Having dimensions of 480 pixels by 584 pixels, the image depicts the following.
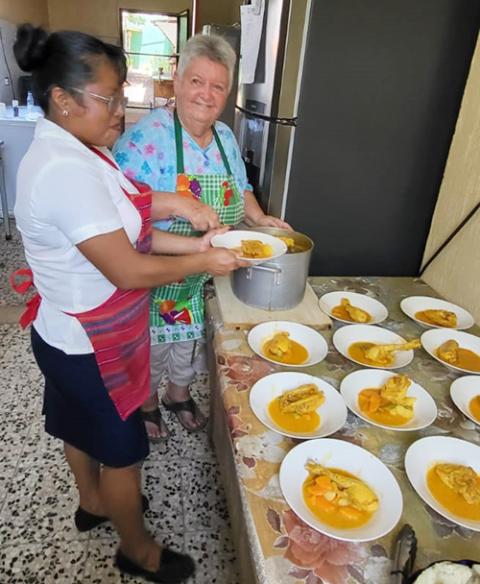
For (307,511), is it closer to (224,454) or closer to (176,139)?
(224,454)

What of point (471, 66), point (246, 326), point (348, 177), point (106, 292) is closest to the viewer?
point (106, 292)

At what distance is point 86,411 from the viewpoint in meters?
0.98

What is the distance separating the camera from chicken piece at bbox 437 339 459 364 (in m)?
1.02

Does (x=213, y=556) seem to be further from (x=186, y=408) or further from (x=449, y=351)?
(x=449, y=351)

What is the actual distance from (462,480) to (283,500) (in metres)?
0.28

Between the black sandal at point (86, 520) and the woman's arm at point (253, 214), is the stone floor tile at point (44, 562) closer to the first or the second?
the black sandal at point (86, 520)

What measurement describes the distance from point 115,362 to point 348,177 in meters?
1.01

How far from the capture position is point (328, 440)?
75 centimetres

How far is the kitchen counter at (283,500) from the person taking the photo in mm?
583

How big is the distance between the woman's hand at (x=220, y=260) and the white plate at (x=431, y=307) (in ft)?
1.70

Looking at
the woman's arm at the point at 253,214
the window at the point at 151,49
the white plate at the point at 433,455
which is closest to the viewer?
the white plate at the point at 433,455

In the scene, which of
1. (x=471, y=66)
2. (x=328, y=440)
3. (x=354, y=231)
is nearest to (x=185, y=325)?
(x=354, y=231)

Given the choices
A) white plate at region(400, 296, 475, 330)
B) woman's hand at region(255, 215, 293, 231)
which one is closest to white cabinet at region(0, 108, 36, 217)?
woman's hand at region(255, 215, 293, 231)

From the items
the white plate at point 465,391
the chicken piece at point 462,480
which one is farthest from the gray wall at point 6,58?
the chicken piece at point 462,480
